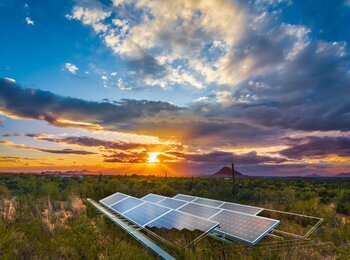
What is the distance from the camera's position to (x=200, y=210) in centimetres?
1303

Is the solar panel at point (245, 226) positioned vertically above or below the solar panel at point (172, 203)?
below

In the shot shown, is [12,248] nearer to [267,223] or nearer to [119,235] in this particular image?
[119,235]

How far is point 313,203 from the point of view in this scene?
21641 millimetres

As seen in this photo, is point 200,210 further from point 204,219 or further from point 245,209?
point 204,219

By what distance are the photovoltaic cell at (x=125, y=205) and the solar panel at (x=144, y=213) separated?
2.30 feet

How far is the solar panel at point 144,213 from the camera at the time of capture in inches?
459

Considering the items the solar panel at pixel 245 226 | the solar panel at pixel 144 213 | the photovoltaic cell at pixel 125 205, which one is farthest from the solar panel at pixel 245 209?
the photovoltaic cell at pixel 125 205

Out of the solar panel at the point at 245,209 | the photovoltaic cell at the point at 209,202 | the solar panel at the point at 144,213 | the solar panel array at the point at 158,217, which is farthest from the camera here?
the photovoltaic cell at the point at 209,202

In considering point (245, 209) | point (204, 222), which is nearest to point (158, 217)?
point (204, 222)

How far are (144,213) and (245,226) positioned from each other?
14.8 feet

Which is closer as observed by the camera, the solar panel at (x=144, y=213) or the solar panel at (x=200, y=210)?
the solar panel at (x=144, y=213)

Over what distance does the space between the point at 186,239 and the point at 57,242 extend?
418cm

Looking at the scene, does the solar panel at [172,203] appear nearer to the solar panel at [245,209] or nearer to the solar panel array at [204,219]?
the solar panel array at [204,219]

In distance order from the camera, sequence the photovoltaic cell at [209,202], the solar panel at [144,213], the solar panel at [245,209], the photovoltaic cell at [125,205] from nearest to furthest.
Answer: the solar panel at [144,213]
the solar panel at [245,209]
the photovoltaic cell at [125,205]
the photovoltaic cell at [209,202]
